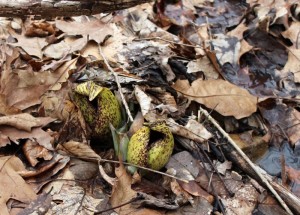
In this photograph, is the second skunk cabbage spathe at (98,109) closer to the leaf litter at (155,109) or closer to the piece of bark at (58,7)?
the leaf litter at (155,109)

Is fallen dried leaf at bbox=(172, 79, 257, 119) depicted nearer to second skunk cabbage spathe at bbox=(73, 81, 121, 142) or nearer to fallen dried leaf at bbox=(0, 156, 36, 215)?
second skunk cabbage spathe at bbox=(73, 81, 121, 142)

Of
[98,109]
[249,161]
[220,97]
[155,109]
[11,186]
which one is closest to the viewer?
[11,186]

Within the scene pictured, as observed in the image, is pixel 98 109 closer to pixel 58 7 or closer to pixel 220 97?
pixel 58 7

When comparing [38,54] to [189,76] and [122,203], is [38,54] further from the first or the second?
[122,203]

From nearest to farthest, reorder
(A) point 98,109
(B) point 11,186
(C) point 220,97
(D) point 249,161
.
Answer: (B) point 11,186, (A) point 98,109, (D) point 249,161, (C) point 220,97

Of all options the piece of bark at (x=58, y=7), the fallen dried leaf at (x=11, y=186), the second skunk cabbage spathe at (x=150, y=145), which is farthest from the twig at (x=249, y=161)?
the fallen dried leaf at (x=11, y=186)

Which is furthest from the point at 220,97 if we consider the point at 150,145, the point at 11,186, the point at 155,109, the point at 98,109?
the point at 11,186
